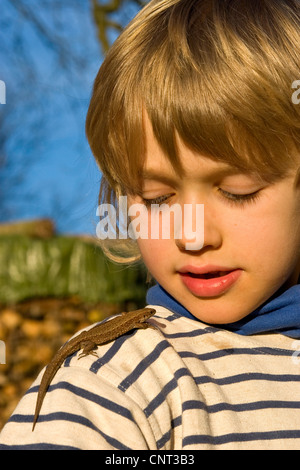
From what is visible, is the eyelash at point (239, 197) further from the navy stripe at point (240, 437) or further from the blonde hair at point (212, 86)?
the navy stripe at point (240, 437)

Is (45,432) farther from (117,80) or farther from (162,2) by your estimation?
(162,2)

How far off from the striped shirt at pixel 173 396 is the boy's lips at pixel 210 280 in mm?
188

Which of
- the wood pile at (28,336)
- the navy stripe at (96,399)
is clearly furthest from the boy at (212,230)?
the wood pile at (28,336)

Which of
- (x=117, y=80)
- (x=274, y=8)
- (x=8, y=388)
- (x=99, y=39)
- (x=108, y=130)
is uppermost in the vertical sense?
(x=99, y=39)

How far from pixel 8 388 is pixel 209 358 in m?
4.78

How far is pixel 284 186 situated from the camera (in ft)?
6.11

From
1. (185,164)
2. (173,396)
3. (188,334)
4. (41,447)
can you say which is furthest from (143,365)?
(185,164)

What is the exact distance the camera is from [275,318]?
2.00 m

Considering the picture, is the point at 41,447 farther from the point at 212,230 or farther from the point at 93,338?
the point at 212,230

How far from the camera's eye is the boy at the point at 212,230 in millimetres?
1725

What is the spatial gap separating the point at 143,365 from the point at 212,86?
0.83 metres

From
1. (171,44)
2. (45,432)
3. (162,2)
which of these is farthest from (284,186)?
(45,432)

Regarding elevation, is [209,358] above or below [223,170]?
below

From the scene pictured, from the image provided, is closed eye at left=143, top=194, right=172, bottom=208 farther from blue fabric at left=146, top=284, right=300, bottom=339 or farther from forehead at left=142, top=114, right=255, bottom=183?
blue fabric at left=146, top=284, right=300, bottom=339
